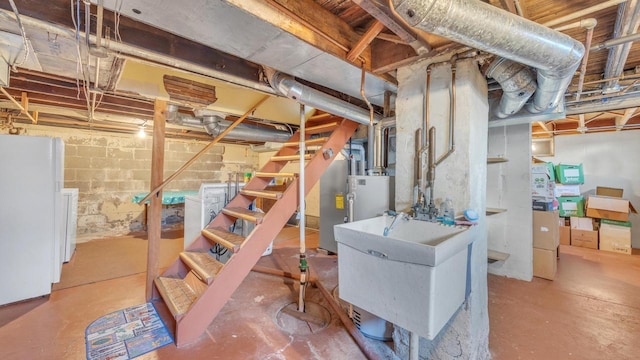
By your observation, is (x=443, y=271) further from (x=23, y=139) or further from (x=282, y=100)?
(x=23, y=139)

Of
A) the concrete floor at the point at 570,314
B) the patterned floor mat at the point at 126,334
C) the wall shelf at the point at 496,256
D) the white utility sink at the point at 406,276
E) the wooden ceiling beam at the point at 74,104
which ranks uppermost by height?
the wooden ceiling beam at the point at 74,104

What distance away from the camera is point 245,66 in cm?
225

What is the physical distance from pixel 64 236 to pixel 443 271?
443 cm

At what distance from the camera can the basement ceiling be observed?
4.15 ft

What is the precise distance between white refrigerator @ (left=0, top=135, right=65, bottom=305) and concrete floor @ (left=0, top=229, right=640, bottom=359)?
207 millimetres

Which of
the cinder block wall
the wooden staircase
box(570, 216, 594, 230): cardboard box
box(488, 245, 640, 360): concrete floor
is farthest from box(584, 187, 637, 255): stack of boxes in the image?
the cinder block wall

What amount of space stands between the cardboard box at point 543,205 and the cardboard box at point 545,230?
8 cm

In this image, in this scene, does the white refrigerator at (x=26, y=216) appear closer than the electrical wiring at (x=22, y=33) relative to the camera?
No

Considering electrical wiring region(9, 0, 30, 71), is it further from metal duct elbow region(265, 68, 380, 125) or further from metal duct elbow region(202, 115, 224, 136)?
metal duct elbow region(202, 115, 224, 136)

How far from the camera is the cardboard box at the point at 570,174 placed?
15.0ft

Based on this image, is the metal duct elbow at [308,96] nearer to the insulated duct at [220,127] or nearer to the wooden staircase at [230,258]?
→ the wooden staircase at [230,258]

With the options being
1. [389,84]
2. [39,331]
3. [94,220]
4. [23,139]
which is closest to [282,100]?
[389,84]

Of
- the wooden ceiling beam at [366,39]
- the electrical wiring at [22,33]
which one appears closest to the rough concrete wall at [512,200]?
the wooden ceiling beam at [366,39]

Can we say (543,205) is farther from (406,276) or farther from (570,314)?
(406,276)
